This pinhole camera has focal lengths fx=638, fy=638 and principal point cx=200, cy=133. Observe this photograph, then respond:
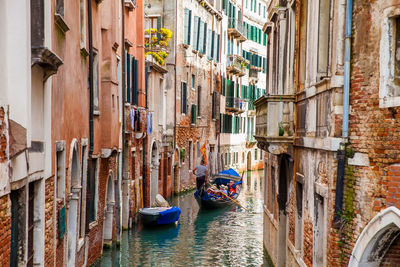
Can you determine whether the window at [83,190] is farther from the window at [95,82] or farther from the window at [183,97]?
the window at [183,97]

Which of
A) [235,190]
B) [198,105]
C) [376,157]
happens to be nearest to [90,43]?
[376,157]

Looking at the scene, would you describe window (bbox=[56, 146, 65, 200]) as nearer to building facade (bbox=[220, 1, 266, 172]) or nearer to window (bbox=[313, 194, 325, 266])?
window (bbox=[313, 194, 325, 266])

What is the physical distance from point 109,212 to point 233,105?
2306 centimetres

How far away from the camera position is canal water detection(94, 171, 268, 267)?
47.3 ft

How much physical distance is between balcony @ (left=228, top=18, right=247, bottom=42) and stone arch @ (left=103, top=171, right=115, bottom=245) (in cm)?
2257

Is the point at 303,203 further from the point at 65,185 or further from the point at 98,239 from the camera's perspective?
the point at 98,239

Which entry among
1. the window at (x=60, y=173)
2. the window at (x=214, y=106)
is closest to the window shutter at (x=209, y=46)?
the window at (x=214, y=106)

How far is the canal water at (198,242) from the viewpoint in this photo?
47.3 ft

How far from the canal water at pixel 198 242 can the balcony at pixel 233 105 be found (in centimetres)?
1394

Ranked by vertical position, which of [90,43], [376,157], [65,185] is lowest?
[65,185]

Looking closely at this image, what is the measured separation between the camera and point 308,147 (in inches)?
353

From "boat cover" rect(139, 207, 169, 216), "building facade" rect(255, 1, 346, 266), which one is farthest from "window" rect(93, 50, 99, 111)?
"boat cover" rect(139, 207, 169, 216)

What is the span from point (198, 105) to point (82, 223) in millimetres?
19552

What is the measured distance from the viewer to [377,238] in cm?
636
